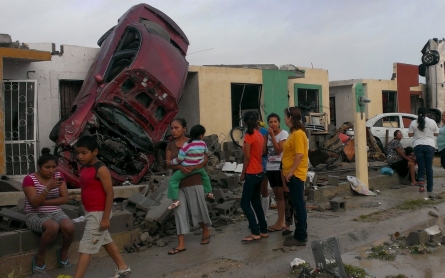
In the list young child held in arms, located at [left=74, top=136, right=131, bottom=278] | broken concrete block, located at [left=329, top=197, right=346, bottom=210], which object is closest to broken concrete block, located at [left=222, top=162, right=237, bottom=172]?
broken concrete block, located at [left=329, top=197, right=346, bottom=210]

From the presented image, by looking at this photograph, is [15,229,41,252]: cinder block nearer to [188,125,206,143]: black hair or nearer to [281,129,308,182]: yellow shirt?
[188,125,206,143]: black hair

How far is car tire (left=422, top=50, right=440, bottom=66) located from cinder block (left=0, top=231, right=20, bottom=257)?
23.3 metres

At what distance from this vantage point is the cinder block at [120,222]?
5.69m

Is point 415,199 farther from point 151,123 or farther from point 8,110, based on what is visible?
point 8,110

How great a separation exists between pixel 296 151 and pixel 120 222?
2258mm

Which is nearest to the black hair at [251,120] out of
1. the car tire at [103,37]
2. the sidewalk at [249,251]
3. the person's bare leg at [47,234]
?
the sidewalk at [249,251]

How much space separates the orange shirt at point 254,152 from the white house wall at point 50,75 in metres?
6.95

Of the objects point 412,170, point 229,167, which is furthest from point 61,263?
point 412,170

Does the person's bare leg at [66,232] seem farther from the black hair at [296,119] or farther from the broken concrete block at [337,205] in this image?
the broken concrete block at [337,205]

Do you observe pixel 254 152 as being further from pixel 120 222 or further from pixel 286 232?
pixel 120 222

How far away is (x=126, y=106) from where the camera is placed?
945 centimetres

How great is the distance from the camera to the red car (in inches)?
357

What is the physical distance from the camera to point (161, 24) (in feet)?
41.7

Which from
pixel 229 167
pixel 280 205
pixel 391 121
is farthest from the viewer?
pixel 391 121
